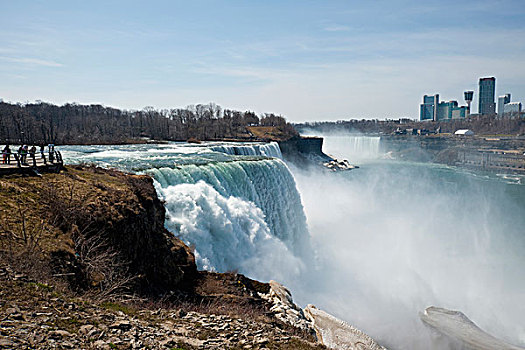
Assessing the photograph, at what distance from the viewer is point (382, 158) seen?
99062 millimetres

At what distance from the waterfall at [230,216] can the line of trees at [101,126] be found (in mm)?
35838

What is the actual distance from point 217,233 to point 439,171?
6687 cm

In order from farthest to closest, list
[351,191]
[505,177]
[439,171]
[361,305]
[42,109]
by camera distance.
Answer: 1. [42,109]
2. [439,171]
3. [505,177]
4. [351,191]
5. [361,305]

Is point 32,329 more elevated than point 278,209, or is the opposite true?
point 32,329

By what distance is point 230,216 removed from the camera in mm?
16703

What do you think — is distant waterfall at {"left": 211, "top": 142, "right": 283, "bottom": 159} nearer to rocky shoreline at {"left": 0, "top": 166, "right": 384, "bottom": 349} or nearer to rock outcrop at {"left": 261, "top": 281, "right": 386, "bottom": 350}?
rocky shoreline at {"left": 0, "top": 166, "right": 384, "bottom": 349}

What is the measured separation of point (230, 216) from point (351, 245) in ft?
42.7

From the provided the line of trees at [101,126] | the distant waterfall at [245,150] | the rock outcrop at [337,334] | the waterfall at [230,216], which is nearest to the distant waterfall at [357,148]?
the line of trees at [101,126]

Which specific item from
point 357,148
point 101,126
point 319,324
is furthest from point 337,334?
point 357,148

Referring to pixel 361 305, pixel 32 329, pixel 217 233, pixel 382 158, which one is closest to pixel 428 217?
pixel 361 305

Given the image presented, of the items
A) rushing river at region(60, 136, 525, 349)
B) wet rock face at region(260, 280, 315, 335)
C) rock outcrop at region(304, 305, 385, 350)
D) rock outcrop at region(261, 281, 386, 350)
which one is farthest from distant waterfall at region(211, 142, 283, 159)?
rock outcrop at region(304, 305, 385, 350)

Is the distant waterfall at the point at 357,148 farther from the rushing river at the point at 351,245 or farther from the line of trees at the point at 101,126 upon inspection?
the rushing river at the point at 351,245

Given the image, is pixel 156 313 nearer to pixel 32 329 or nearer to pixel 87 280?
pixel 87 280

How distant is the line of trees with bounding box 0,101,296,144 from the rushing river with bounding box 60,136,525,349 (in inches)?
1289
